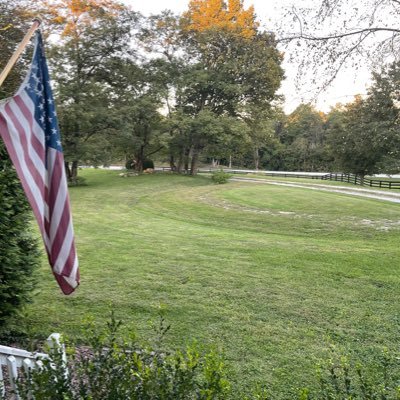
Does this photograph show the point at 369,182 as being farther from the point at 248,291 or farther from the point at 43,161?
the point at 43,161

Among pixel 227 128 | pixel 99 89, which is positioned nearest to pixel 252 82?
pixel 227 128

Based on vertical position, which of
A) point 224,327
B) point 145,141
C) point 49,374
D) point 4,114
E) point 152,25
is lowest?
point 224,327

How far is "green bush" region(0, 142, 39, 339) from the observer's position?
3.64 meters

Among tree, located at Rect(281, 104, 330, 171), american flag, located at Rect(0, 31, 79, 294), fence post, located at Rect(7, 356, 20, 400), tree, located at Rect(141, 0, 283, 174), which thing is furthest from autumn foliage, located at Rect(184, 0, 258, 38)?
fence post, located at Rect(7, 356, 20, 400)

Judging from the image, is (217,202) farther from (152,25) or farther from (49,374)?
(152,25)

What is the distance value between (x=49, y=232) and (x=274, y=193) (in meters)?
19.8

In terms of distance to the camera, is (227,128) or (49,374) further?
(227,128)

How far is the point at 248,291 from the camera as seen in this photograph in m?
6.02

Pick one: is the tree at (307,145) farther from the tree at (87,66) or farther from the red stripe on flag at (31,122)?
the red stripe on flag at (31,122)

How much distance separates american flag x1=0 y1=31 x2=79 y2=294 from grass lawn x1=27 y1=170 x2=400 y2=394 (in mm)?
803

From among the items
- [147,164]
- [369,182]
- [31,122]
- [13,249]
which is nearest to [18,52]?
[31,122]

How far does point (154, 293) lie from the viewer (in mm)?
5785

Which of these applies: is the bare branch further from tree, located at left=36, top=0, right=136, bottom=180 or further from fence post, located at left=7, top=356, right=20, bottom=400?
tree, located at left=36, top=0, right=136, bottom=180

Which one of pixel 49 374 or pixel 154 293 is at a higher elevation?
pixel 49 374
